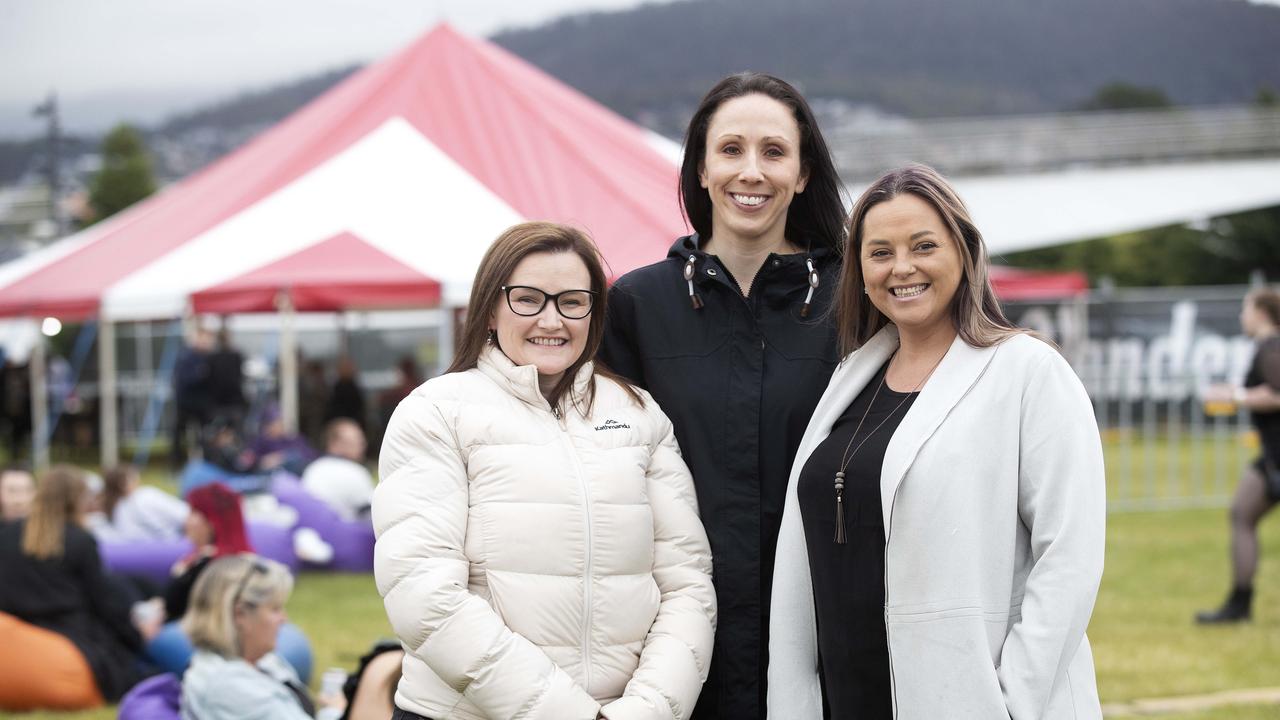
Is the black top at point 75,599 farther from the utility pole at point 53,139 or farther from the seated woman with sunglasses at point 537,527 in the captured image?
the utility pole at point 53,139

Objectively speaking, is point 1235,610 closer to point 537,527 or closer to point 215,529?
point 215,529

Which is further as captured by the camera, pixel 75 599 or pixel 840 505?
pixel 75 599

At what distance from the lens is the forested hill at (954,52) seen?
62.2 m

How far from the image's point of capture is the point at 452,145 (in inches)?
323

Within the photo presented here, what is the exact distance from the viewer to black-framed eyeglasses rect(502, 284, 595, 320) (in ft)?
8.03

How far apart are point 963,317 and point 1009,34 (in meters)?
83.5

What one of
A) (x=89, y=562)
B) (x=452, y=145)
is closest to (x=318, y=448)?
(x=452, y=145)

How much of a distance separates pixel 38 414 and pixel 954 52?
74.1m

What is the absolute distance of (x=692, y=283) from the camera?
2711 mm

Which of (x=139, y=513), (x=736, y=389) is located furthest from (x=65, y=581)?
(x=736, y=389)

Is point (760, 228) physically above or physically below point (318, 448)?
above

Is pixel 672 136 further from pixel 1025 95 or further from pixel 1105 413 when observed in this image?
pixel 1025 95

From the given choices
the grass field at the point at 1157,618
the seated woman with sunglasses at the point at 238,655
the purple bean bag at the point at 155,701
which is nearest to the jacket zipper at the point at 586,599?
the seated woman with sunglasses at the point at 238,655

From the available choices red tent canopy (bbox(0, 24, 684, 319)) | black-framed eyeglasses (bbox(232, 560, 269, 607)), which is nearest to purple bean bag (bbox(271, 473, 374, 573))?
red tent canopy (bbox(0, 24, 684, 319))
